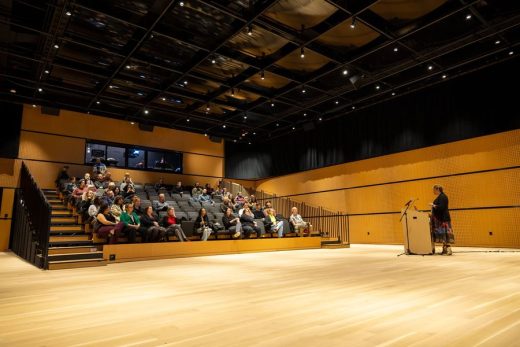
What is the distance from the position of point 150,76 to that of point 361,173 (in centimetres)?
666

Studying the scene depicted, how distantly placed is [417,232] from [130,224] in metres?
5.00

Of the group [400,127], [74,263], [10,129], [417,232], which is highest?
[400,127]

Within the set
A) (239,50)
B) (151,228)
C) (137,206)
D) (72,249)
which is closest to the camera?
(72,249)

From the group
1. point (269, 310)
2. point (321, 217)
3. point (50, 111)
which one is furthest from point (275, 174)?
point (269, 310)

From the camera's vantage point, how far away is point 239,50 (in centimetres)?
741

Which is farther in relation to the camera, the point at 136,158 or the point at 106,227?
the point at 136,158

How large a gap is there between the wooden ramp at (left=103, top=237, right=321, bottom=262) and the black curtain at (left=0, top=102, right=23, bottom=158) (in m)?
5.76

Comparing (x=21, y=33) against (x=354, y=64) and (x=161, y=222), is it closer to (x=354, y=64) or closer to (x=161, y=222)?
(x=161, y=222)

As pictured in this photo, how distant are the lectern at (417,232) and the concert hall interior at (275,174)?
3cm

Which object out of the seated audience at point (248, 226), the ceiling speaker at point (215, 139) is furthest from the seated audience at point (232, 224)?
the ceiling speaker at point (215, 139)

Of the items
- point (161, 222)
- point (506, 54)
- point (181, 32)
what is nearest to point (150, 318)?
point (161, 222)

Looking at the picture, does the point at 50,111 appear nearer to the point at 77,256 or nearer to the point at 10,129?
the point at 10,129

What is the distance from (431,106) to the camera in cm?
883

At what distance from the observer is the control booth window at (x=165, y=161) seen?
11.5m
